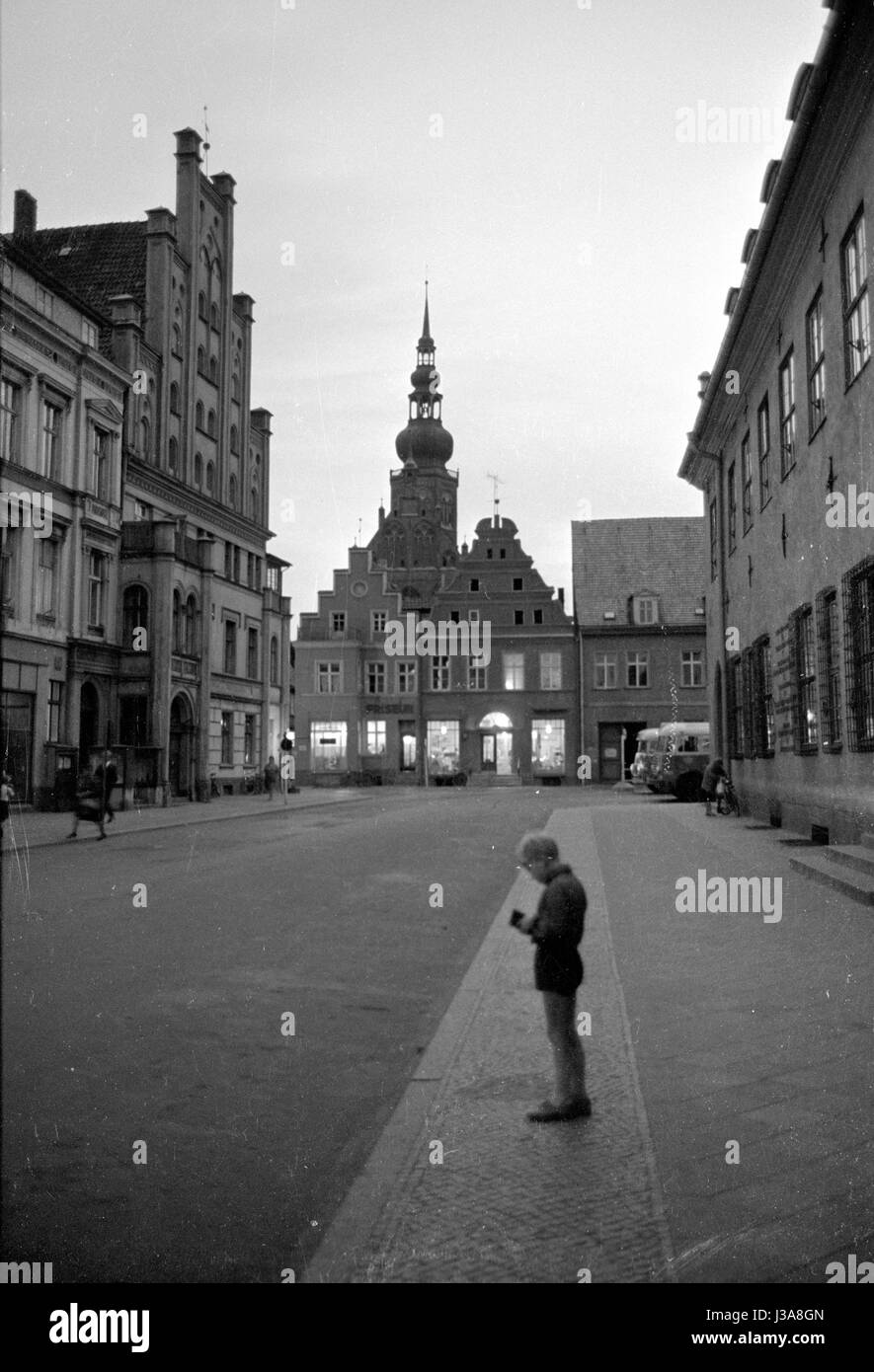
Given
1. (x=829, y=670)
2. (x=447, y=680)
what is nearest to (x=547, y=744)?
(x=447, y=680)

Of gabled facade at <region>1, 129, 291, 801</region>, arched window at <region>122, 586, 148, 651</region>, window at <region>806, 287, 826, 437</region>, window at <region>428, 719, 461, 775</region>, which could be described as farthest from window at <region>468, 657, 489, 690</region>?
window at <region>806, 287, 826, 437</region>

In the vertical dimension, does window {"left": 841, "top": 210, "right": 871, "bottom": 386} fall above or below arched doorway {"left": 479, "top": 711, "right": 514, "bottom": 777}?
above

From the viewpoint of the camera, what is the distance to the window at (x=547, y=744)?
58250 millimetres

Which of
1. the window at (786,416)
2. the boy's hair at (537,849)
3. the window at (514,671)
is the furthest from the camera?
the window at (514,671)

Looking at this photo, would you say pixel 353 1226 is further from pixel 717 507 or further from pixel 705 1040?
pixel 717 507

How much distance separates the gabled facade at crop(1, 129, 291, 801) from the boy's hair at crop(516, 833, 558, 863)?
1060 inches

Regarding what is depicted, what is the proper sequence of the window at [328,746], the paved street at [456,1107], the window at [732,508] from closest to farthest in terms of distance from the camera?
the paved street at [456,1107] → the window at [732,508] → the window at [328,746]

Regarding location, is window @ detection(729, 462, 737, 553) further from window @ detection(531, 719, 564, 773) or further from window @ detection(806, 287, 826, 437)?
window @ detection(531, 719, 564, 773)

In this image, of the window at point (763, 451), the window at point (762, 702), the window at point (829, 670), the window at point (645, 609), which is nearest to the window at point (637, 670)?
the window at point (645, 609)

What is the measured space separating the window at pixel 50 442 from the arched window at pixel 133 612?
19.4 feet

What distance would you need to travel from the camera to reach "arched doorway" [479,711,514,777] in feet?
193

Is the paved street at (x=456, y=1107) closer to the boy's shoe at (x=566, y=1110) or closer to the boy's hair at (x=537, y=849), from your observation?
the boy's shoe at (x=566, y=1110)

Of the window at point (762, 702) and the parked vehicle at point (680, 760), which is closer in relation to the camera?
the window at point (762, 702)
